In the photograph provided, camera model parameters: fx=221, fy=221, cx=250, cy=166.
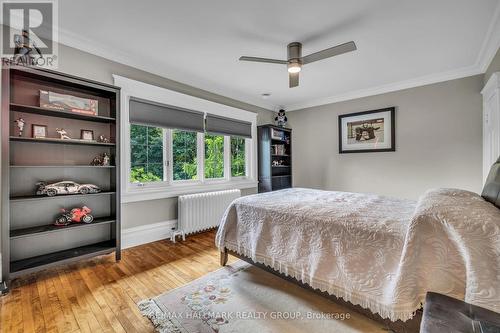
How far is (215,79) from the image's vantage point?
11.5 feet

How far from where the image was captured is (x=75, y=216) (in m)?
2.35

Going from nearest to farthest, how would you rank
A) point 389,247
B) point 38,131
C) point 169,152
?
1. point 389,247
2. point 38,131
3. point 169,152

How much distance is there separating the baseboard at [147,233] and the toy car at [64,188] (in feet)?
2.43

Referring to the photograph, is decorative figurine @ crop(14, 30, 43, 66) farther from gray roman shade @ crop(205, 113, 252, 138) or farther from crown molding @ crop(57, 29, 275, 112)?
gray roman shade @ crop(205, 113, 252, 138)

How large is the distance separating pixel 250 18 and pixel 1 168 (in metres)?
2.52

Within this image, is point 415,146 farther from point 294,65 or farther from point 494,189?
point 294,65

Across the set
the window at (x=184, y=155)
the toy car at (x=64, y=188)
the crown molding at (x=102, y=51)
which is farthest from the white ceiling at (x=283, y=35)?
the toy car at (x=64, y=188)

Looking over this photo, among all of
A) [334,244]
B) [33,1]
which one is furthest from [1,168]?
[334,244]

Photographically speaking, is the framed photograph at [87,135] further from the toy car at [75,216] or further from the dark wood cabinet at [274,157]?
the dark wood cabinet at [274,157]

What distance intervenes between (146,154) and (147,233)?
109cm

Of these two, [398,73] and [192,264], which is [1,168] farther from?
[398,73]

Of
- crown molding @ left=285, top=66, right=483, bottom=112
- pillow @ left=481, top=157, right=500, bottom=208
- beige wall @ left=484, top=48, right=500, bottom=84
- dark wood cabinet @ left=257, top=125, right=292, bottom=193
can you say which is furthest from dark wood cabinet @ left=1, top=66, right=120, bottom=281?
beige wall @ left=484, top=48, right=500, bottom=84

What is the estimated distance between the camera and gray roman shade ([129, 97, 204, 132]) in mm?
2902

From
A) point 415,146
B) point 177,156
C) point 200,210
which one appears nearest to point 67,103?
point 177,156
